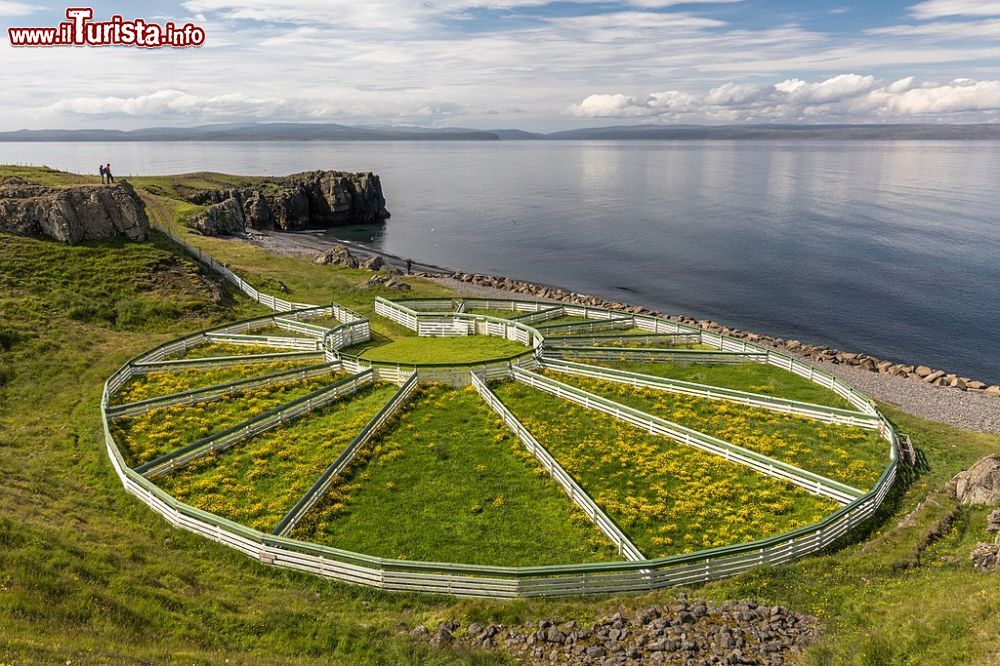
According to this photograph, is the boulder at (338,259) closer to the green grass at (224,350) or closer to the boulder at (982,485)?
the green grass at (224,350)

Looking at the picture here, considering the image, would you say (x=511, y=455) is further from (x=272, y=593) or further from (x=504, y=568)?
(x=272, y=593)

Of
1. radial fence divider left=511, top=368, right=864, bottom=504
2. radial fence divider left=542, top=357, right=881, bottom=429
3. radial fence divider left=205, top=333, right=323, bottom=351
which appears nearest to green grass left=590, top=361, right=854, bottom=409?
radial fence divider left=542, top=357, right=881, bottom=429

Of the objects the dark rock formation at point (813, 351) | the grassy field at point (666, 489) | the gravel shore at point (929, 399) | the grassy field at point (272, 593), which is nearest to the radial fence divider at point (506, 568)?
the grassy field at point (272, 593)

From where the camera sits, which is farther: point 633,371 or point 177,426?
point 633,371

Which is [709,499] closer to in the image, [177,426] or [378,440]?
[378,440]

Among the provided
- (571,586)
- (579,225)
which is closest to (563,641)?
(571,586)

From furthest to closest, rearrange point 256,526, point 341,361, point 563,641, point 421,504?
point 341,361
point 421,504
point 256,526
point 563,641
